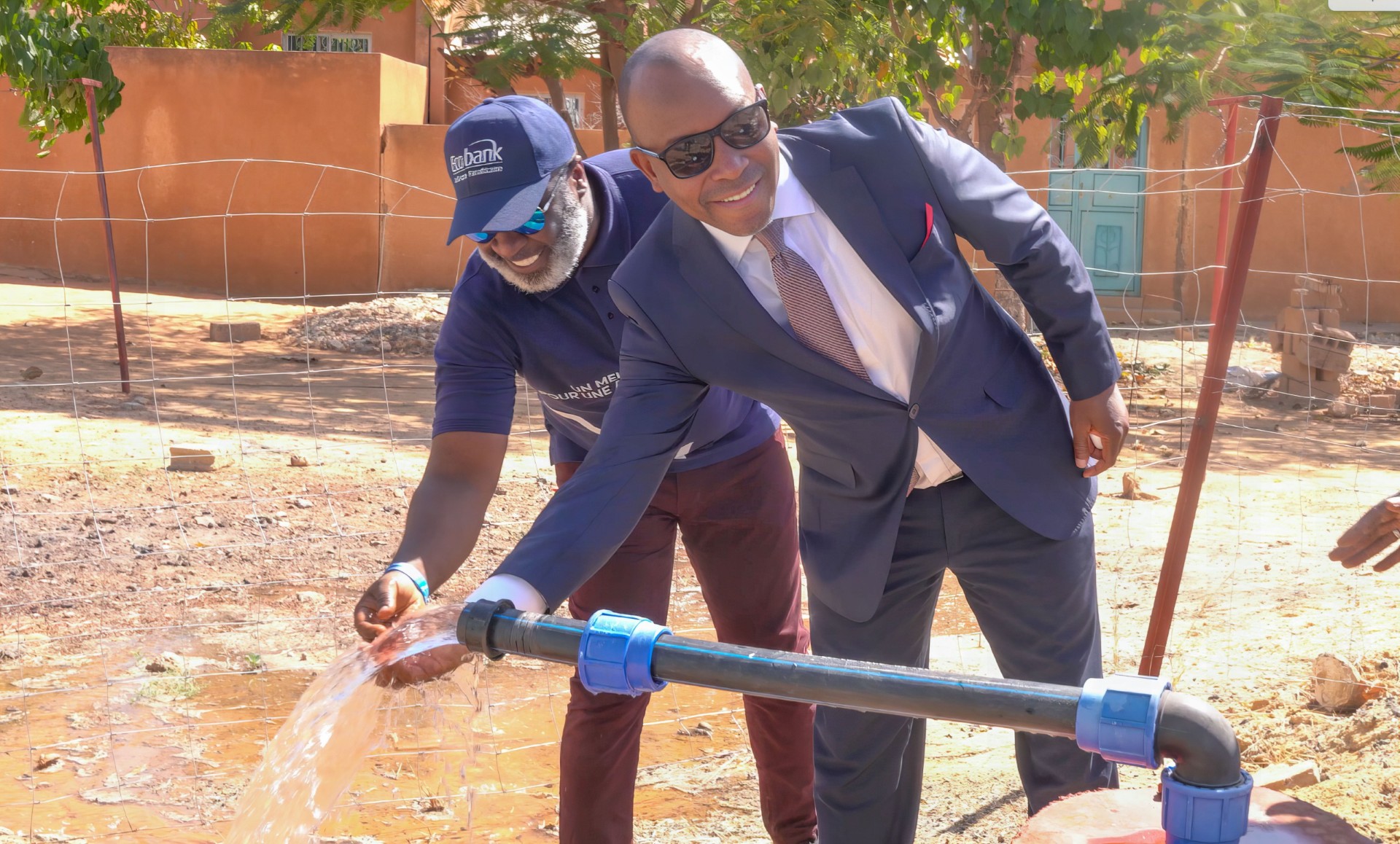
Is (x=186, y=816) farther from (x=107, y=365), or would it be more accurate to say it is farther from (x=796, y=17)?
(x=107, y=365)

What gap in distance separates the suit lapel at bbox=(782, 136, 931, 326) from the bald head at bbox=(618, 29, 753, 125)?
0.21 m

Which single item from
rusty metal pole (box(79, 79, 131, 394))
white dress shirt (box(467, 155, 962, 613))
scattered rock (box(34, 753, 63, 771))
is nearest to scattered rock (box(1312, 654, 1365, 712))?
white dress shirt (box(467, 155, 962, 613))

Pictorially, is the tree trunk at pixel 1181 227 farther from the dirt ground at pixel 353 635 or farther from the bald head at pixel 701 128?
the bald head at pixel 701 128

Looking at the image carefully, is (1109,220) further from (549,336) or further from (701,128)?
(701,128)

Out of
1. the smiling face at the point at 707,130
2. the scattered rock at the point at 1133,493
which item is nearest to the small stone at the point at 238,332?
the scattered rock at the point at 1133,493

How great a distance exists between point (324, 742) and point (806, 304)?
118 cm

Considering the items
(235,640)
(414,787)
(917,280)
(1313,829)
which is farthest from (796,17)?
(1313,829)

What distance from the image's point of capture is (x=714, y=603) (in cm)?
317

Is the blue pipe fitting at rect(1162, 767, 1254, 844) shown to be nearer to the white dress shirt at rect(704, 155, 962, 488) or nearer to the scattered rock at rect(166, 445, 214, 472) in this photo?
the white dress shirt at rect(704, 155, 962, 488)

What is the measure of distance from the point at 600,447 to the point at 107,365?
930cm

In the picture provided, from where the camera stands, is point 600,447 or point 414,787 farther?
point 414,787

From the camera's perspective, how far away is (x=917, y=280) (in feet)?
7.29

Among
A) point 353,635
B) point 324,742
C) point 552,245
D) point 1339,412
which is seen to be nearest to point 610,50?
point 353,635

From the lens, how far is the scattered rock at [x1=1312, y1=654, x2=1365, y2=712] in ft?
12.7
